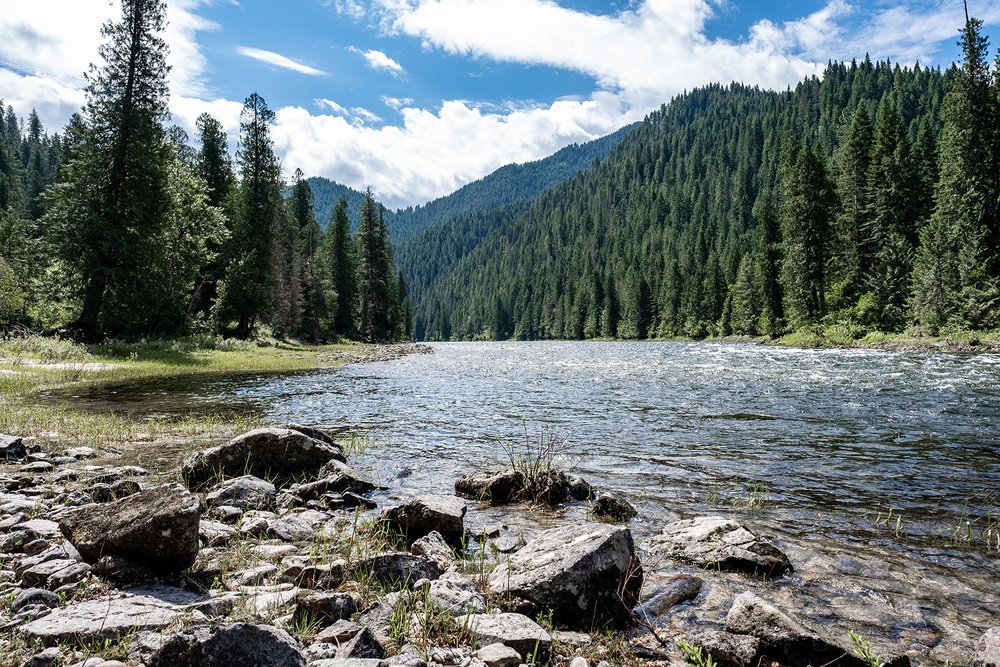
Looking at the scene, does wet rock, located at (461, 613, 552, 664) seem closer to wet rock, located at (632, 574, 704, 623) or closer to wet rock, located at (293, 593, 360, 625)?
wet rock, located at (293, 593, 360, 625)

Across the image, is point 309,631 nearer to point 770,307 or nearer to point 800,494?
point 800,494

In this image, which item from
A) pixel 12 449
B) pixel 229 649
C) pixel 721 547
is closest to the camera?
pixel 229 649

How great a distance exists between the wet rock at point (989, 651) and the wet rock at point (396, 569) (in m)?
4.66

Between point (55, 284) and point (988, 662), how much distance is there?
4735 centimetres

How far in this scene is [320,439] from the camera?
1237cm

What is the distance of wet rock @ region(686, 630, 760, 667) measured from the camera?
15.0 feet

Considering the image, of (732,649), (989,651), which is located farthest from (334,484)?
(989,651)

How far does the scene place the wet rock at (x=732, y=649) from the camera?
4.58 metres

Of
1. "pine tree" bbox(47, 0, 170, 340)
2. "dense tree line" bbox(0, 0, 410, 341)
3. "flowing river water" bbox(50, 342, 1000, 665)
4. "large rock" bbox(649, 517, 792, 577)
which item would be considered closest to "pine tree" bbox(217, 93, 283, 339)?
"dense tree line" bbox(0, 0, 410, 341)

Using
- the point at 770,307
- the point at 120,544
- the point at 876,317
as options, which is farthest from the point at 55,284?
the point at 770,307

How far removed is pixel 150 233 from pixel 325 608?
4130 cm

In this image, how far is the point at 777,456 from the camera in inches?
495

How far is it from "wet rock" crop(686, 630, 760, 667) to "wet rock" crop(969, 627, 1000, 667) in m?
1.58

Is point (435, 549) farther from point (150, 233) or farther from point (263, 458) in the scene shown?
point (150, 233)
